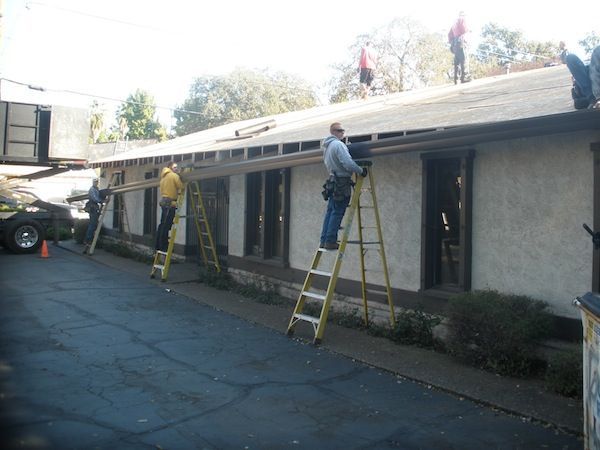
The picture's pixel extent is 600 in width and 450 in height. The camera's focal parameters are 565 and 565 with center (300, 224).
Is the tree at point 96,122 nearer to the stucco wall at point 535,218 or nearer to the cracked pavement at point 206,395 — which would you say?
the cracked pavement at point 206,395

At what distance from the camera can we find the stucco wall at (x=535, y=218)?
19.2 feet

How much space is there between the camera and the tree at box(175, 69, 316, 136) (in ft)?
149

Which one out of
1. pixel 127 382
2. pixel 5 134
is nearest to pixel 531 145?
pixel 127 382

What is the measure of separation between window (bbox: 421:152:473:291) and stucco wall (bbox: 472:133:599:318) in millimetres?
421

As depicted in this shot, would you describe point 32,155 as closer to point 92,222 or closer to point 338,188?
point 92,222

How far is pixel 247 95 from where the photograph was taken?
46062mm

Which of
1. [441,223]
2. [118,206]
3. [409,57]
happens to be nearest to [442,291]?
[441,223]

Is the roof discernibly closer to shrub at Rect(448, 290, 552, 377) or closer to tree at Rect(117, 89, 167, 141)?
shrub at Rect(448, 290, 552, 377)

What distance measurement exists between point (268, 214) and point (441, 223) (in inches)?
163

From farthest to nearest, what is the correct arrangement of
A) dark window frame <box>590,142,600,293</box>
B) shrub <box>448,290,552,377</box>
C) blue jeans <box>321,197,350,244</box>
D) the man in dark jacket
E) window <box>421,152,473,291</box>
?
the man in dark jacket → window <box>421,152,473,291</box> → blue jeans <box>321,197,350,244</box> → shrub <box>448,290,552,377</box> → dark window frame <box>590,142,600,293</box>

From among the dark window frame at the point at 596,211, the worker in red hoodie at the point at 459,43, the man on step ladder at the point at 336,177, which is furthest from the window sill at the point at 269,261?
the worker in red hoodie at the point at 459,43

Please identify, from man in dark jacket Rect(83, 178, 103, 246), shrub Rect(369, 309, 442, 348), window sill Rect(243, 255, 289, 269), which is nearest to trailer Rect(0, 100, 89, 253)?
man in dark jacket Rect(83, 178, 103, 246)

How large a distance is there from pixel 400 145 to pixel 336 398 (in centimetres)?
317

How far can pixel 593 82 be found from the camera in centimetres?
544
